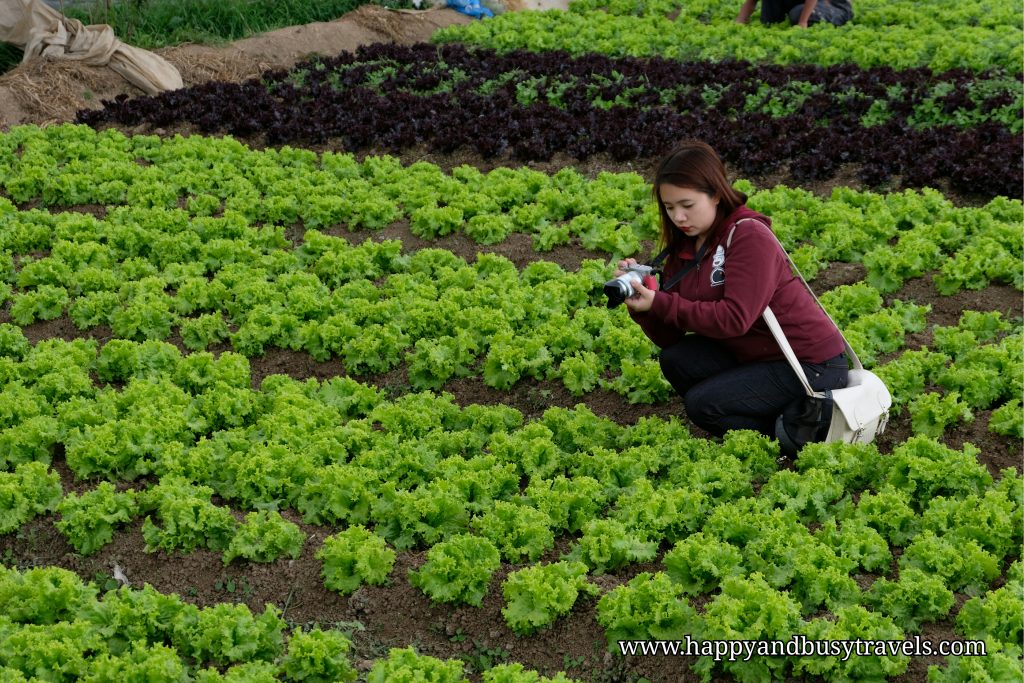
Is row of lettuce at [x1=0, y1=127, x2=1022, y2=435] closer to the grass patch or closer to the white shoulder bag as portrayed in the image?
the white shoulder bag

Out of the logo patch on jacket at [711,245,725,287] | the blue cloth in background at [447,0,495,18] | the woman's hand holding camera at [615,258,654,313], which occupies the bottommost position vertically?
the blue cloth in background at [447,0,495,18]

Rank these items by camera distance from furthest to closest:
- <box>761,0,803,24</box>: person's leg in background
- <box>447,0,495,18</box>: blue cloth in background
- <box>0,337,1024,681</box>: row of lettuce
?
<box>447,0,495,18</box>: blue cloth in background → <box>761,0,803,24</box>: person's leg in background → <box>0,337,1024,681</box>: row of lettuce

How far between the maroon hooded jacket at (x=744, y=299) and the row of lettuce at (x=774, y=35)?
9664mm

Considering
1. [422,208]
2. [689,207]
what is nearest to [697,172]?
[689,207]

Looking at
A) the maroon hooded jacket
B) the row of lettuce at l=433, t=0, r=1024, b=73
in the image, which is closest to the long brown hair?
the maroon hooded jacket

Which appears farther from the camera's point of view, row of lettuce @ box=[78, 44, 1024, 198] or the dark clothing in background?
the dark clothing in background

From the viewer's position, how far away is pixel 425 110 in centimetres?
1316

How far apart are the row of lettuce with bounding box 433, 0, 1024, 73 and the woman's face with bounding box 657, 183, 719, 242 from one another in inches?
392

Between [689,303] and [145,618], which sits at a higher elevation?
[689,303]

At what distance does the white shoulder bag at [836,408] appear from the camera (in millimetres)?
5957

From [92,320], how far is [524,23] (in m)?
11.0

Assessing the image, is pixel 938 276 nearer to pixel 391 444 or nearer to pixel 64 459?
pixel 391 444

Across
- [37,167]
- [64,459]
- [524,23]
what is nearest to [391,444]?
[64,459]

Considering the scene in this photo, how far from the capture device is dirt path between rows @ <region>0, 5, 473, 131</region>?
13.6 m
